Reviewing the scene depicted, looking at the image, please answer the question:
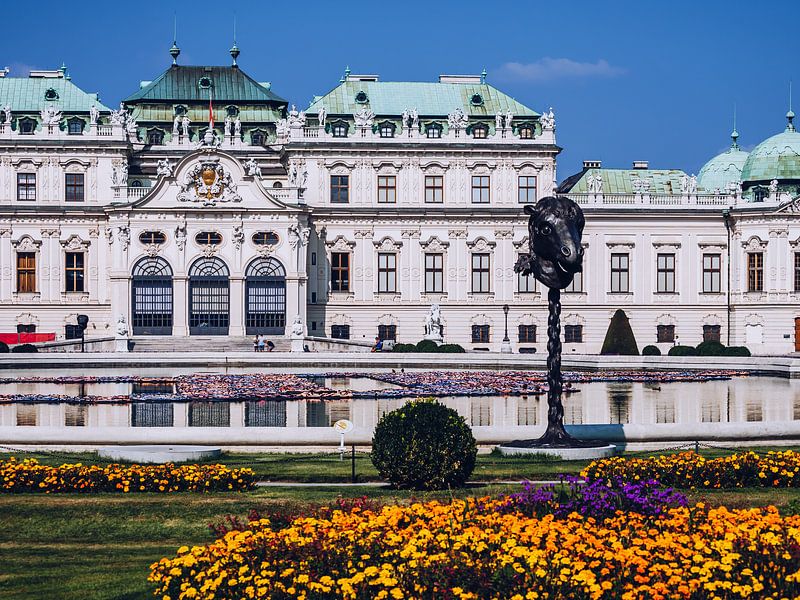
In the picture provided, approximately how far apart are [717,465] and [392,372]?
115ft

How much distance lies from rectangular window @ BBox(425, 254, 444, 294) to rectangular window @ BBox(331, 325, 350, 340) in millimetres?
5372

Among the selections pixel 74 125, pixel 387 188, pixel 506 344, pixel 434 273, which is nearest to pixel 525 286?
pixel 434 273

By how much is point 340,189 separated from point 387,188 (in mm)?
2770

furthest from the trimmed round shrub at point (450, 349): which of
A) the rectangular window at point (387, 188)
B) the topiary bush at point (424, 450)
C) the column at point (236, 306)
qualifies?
the topiary bush at point (424, 450)

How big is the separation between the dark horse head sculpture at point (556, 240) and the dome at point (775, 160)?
5681 cm

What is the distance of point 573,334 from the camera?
7925 cm

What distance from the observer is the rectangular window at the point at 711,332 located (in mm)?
79750

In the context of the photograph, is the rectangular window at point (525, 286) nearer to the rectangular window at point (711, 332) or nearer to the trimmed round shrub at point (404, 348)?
the rectangular window at point (711, 332)

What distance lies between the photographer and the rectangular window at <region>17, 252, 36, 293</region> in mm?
76938

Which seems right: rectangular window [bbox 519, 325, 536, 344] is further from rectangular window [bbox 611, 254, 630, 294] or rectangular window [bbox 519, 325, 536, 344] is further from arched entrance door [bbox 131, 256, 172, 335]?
arched entrance door [bbox 131, 256, 172, 335]

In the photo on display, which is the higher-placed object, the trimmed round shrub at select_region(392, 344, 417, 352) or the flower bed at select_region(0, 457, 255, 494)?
the trimmed round shrub at select_region(392, 344, 417, 352)

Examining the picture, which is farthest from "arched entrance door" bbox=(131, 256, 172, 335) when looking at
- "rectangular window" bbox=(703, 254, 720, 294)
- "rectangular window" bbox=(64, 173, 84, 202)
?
"rectangular window" bbox=(703, 254, 720, 294)

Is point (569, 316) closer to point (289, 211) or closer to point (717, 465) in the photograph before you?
point (289, 211)

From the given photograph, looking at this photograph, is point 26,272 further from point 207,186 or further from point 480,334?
point 480,334
